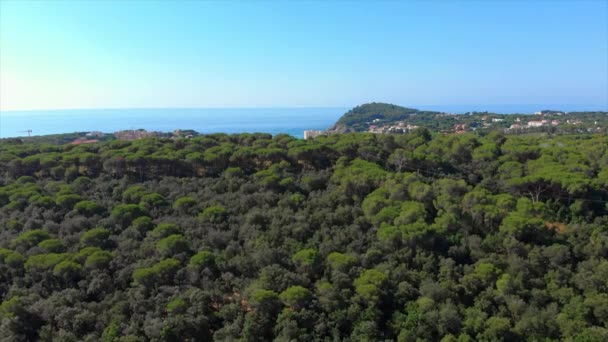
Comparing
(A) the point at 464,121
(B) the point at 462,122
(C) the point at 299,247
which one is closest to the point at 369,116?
(A) the point at 464,121

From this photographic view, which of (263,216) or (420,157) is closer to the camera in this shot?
(263,216)

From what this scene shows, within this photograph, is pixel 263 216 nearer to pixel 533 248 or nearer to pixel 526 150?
pixel 533 248

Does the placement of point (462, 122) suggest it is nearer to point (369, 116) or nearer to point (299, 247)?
point (369, 116)

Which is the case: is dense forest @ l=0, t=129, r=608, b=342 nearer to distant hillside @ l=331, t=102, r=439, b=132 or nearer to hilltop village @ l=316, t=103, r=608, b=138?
hilltop village @ l=316, t=103, r=608, b=138

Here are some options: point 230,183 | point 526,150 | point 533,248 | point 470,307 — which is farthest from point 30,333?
point 526,150

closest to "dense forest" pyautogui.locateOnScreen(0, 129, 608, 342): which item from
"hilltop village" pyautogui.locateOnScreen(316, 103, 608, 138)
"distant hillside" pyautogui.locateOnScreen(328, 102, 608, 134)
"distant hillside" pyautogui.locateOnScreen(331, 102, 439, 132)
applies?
"hilltop village" pyautogui.locateOnScreen(316, 103, 608, 138)

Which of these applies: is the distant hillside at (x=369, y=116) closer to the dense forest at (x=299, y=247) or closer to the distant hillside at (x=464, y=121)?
the distant hillside at (x=464, y=121)

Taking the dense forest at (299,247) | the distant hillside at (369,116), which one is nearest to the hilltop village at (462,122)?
the distant hillside at (369,116)
